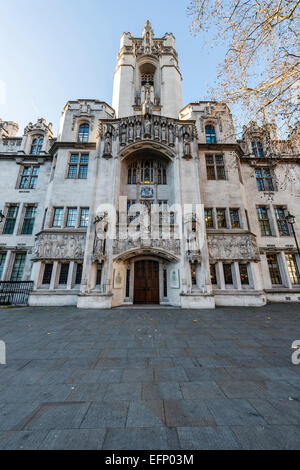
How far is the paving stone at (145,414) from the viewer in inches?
82.0

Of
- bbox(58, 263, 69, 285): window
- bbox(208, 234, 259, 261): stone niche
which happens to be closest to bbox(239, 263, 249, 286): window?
bbox(208, 234, 259, 261): stone niche

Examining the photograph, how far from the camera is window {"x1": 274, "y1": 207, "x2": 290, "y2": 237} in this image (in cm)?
1479

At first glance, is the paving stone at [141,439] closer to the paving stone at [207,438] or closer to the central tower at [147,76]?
the paving stone at [207,438]

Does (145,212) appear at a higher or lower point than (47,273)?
higher

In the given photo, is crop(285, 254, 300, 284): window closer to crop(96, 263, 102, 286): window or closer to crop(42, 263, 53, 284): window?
crop(96, 263, 102, 286): window

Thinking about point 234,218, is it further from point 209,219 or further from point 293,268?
point 293,268

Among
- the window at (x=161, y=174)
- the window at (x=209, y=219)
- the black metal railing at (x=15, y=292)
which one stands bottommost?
the black metal railing at (x=15, y=292)

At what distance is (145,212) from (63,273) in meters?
7.16

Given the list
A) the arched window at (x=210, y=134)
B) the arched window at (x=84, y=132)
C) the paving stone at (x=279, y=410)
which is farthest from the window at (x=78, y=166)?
the paving stone at (x=279, y=410)

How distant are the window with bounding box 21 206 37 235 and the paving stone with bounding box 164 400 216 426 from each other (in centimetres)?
1610

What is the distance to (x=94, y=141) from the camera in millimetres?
15398

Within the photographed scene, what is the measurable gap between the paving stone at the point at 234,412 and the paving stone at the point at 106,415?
45.3 inches

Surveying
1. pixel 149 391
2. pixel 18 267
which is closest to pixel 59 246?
pixel 18 267

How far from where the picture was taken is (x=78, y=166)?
47.3 ft
